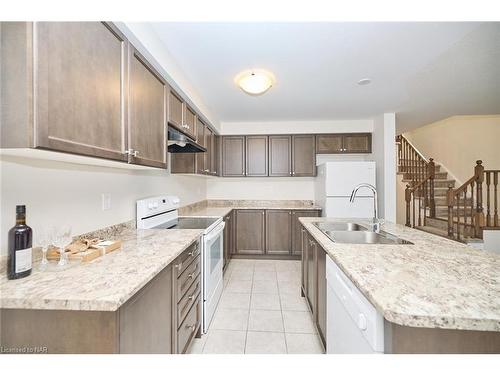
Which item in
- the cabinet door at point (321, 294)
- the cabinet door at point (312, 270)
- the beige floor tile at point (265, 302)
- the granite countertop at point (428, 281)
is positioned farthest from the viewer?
the beige floor tile at point (265, 302)

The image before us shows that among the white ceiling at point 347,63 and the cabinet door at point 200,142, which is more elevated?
the white ceiling at point 347,63

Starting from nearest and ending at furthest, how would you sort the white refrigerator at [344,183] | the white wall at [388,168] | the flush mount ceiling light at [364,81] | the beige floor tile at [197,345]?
the beige floor tile at [197,345] → the flush mount ceiling light at [364,81] → the white refrigerator at [344,183] → the white wall at [388,168]

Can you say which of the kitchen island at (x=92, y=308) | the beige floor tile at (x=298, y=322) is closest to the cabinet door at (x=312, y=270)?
the beige floor tile at (x=298, y=322)

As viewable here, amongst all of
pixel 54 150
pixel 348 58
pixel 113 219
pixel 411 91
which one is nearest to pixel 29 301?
pixel 54 150

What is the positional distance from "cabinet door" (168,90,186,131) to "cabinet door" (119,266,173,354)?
1.24 m

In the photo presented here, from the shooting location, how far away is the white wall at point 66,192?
101cm

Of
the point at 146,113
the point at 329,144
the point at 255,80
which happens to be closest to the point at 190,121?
the point at 255,80

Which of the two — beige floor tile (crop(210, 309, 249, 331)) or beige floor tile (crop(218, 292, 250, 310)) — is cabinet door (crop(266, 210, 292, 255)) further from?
beige floor tile (crop(210, 309, 249, 331))

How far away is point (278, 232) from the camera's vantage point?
3814 millimetres

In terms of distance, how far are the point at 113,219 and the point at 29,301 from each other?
100cm

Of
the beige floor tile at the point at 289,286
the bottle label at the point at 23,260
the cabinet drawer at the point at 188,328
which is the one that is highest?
the bottle label at the point at 23,260

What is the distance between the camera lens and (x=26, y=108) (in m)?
0.75

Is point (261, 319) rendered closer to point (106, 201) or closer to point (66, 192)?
point (106, 201)

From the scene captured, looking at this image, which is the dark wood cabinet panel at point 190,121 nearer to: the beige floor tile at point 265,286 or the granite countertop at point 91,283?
the granite countertop at point 91,283
